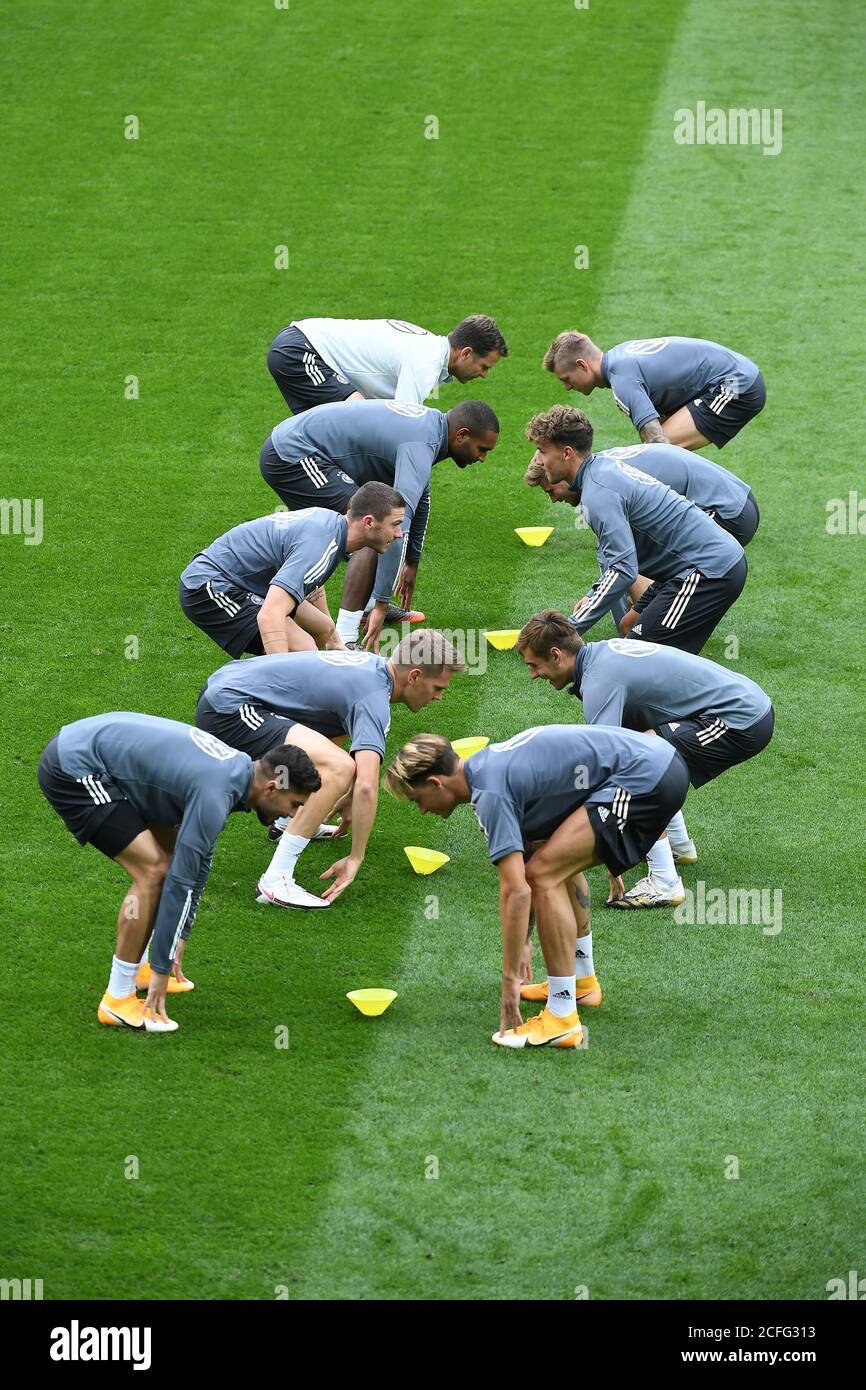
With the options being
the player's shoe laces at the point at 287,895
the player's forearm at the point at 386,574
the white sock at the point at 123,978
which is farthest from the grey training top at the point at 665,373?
the white sock at the point at 123,978

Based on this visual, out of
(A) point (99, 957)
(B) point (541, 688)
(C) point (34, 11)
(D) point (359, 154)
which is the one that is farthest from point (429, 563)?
(C) point (34, 11)

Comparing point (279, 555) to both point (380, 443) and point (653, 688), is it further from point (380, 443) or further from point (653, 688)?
point (653, 688)

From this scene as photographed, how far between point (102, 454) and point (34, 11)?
9.37 m

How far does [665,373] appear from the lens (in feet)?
33.2

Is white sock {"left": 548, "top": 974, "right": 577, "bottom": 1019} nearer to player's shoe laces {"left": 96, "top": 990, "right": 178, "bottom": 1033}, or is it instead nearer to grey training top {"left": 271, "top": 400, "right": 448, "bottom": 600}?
player's shoe laces {"left": 96, "top": 990, "right": 178, "bottom": 1033}

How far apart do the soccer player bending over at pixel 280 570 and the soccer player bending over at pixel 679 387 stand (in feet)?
6.34

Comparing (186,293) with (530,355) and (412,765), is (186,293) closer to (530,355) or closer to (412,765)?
(530,355)

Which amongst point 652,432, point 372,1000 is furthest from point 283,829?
point 652,432

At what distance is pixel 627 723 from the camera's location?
7.53 meters

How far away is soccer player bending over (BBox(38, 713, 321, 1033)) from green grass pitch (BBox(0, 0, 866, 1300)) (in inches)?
13.0

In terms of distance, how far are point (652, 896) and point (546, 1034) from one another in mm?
1254

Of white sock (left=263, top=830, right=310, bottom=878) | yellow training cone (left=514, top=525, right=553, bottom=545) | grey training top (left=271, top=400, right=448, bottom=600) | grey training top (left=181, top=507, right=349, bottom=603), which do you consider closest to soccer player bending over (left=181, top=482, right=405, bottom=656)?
grey training top (left=181, top=507, right=349, bottom=603)

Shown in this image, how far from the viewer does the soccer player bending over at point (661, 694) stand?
23.7 ft

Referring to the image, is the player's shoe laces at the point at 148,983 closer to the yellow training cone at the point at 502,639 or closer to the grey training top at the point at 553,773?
the grey training top at the point at 553,773
